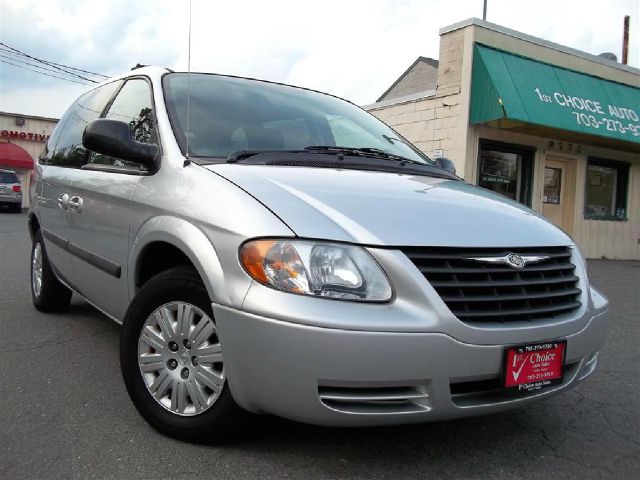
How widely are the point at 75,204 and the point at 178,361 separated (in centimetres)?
165

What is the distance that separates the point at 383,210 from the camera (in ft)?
7.30

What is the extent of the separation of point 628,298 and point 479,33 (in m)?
5.33

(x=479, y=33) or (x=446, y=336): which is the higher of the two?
(x=479, y=33)

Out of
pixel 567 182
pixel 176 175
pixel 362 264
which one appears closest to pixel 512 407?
pixel 362 264

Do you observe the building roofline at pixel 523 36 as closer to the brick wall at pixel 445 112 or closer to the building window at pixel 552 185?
the brick wall at pixel 445 112

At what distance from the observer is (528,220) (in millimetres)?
2590

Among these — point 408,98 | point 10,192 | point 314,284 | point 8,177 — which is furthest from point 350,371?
point 8,177

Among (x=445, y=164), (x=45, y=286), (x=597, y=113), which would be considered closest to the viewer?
(x=445, y=164)

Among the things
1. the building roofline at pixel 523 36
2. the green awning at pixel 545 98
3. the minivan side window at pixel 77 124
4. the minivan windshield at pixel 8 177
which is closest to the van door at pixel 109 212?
the minivan side window at pixel 77 124

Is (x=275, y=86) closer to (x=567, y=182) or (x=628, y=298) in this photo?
(x=628, y=298)

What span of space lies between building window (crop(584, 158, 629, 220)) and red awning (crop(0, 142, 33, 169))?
1000 inches

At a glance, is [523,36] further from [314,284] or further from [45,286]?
[314,284]

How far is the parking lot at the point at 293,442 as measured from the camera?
2.19 metres

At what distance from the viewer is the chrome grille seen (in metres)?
2.06
